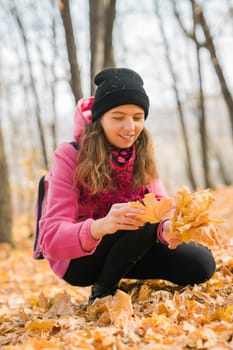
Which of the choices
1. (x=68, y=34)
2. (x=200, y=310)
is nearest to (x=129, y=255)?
(x=200, y=310)

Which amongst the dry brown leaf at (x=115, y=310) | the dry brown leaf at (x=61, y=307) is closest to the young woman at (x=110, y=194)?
the dry brown leaf at (x=61, y=307)

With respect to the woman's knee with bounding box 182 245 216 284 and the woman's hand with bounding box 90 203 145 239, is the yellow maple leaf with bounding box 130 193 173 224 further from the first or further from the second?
the woman's knee with bounding box 182 245 216 284

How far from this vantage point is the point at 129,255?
7.57 ft

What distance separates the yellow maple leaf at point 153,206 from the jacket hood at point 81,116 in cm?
82

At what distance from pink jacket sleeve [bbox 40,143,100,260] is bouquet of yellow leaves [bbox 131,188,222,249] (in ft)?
1.19

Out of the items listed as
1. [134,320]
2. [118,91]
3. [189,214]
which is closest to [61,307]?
[134,320]

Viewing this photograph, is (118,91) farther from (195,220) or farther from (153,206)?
(195,220)

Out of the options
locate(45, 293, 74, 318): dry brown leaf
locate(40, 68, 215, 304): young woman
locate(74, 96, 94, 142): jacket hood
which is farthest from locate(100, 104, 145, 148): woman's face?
locate(45, 293, 74, 318): dry brown leaf

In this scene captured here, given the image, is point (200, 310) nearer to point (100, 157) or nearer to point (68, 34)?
point (100, 157)

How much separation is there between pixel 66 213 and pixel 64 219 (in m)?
0.05

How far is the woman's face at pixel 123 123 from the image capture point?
7.56ft

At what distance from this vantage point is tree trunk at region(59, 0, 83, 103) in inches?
171

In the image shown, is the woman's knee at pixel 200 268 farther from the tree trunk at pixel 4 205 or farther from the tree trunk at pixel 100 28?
the tree trunk at pixel 4 205

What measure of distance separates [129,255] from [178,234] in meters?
0.43
